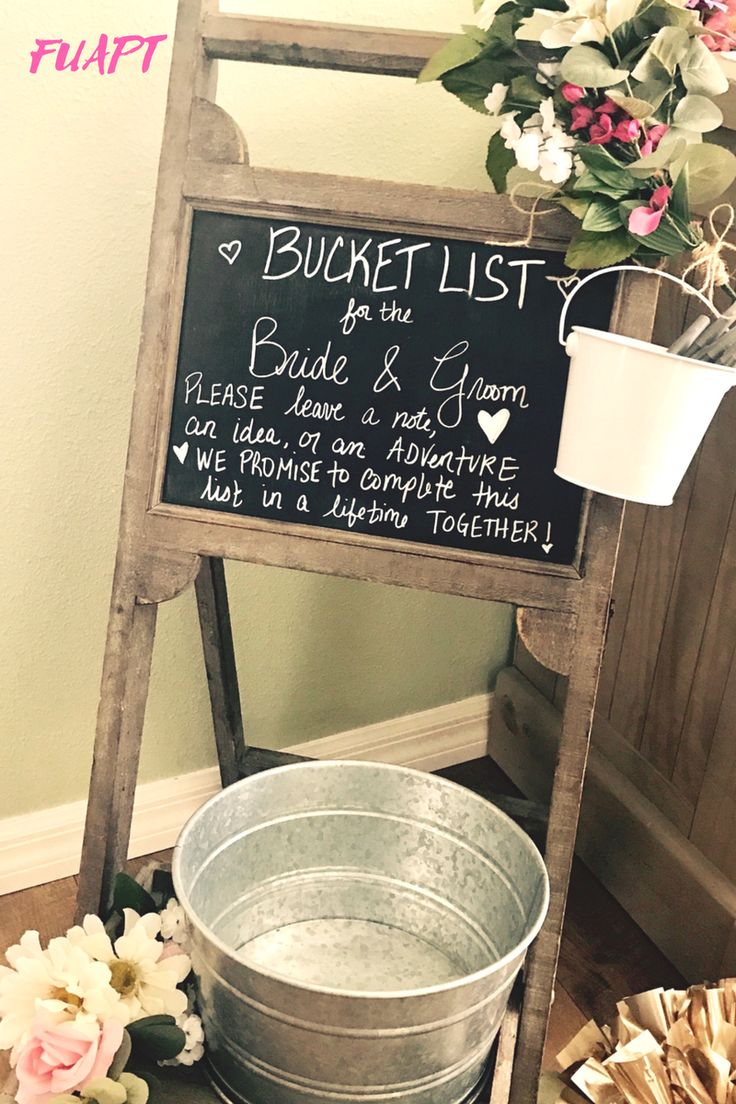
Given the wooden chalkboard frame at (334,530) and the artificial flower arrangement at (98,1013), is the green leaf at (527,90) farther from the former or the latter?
the artificial flower arrangement at (98,1013)

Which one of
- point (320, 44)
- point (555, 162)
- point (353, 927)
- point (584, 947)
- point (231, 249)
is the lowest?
point (584, 947)

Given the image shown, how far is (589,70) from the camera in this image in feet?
2.95

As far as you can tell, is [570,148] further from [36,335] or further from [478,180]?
[36,335]

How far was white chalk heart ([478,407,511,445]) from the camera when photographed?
1063 millimetres

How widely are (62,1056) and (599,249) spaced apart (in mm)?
904

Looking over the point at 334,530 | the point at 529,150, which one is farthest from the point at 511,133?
the point at 334,530

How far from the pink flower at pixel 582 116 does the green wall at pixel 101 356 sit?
56 cm

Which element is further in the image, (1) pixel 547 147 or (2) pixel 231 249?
(2) pixel 231 249

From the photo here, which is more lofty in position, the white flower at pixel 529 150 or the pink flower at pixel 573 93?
the pink flower at pixel 573 93

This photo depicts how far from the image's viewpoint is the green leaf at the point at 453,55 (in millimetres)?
976

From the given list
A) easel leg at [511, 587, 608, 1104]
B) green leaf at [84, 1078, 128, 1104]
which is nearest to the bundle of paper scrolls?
easel leg at [511, 587, 608, 1104]

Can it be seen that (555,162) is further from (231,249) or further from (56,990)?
(56,990)

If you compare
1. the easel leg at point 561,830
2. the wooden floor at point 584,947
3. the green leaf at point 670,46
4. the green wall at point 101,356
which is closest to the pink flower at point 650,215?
the green leaf at point 670,46

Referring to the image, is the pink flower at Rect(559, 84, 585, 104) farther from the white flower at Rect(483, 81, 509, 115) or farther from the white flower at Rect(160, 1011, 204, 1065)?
the white flower at Rect(160, 1011, 204, 1065)
